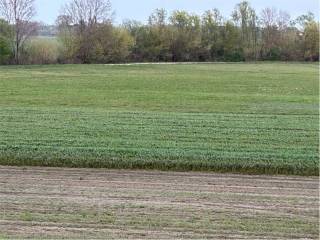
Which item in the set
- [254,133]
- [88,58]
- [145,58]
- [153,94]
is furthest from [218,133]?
[145,58]

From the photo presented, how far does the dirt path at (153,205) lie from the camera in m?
6.98

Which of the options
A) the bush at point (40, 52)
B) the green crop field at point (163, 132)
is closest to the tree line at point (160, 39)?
the bush at point (40, 52)

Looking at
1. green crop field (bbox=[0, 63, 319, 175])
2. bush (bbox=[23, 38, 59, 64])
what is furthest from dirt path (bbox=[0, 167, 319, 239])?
bush (bbox=[23, 38, 59, 64])

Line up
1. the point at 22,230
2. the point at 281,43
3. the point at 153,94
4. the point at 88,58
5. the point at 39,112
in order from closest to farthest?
1. the point at 22,230
2. the point at 39,112
3. the point at 153,94
4. the point at 88,58
5. the point at 281,43

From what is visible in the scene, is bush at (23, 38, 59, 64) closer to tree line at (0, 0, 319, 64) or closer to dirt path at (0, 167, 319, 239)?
tree line at (0, 0, 319, 64)

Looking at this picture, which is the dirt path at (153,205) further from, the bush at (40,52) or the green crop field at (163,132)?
the bush at (40,52)

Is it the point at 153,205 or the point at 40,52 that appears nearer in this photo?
the point at 153,205

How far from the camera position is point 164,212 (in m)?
7.84

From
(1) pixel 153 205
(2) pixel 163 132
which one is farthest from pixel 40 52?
(1) pixel 153 205

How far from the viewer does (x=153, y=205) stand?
8.23 m

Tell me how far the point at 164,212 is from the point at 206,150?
4.34 m

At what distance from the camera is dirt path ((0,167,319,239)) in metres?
6.98

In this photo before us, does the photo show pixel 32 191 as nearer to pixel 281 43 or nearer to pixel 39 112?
Result: pixel 39 112

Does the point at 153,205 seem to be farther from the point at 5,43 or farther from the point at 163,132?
the point at 5,43
